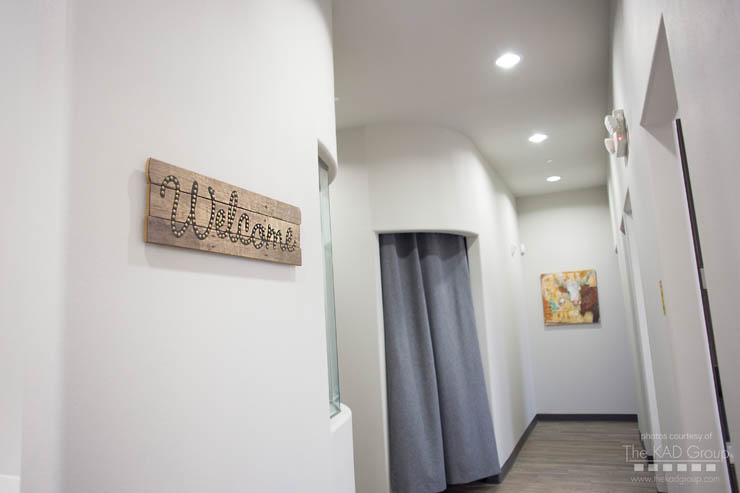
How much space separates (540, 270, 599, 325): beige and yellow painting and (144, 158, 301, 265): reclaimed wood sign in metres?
5.43

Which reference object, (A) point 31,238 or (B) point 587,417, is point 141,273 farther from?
(B) point 587,417

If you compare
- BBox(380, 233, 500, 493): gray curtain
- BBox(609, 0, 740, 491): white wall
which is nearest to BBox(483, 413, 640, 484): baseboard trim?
BBox(380, 233, 500, 493): gray curtain

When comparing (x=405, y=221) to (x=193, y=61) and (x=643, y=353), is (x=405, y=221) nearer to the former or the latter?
(x=643, y=353)

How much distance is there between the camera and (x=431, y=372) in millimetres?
3758

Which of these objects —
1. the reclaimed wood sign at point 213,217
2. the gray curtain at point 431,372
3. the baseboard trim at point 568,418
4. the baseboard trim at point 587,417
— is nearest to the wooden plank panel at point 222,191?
the reclaimed wood sign at point 213,217

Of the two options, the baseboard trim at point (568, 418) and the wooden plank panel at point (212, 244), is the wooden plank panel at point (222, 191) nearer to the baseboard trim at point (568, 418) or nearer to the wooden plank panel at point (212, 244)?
the wooden plank panel at point (212, 244)

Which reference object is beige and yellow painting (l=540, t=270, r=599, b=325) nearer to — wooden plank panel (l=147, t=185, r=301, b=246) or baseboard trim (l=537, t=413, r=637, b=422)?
baseboard trim (l=537, t=413, r=637, b=422)

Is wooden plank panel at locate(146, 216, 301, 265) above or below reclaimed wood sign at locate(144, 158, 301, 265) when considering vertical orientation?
below

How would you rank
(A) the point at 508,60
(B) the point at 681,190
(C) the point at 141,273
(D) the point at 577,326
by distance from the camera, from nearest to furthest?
1. (C) the point at 141,273
2. (B) the point at 681,190
3. (A) the point at 508,60
4. (D) the point at 577,326

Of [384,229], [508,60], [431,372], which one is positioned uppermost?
[508,60]

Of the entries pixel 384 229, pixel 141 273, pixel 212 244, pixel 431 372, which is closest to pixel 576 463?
pixel 431 372

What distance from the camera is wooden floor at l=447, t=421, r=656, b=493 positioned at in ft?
12.8

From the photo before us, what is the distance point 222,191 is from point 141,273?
1.13ft

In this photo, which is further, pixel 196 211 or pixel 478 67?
pixel 478 67
